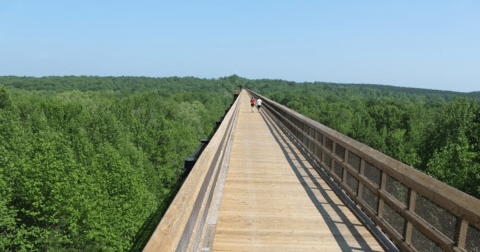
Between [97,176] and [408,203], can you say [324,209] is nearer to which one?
[408,203]

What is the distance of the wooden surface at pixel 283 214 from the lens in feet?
15.9

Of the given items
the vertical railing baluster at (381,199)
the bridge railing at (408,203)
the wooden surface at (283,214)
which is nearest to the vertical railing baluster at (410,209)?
the bridge railing at (408,203)

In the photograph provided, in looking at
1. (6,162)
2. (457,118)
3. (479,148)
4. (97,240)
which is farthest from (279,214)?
(457,118)

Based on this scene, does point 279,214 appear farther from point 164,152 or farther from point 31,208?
point 164,152

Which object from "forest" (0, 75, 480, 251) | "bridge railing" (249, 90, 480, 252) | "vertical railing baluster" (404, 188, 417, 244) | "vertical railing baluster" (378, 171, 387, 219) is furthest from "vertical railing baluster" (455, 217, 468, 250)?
"forest" (0, 75, 480, 251)

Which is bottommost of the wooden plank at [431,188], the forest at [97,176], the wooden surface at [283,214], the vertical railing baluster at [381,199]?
the forest at [97,176]

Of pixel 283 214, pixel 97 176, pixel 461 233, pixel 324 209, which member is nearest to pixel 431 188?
pixel 461 233

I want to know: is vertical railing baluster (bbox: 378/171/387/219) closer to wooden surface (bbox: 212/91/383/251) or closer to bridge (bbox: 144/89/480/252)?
bridge (bbox: 144/89/480/252)

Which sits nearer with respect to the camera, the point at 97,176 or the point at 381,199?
the point at 381,199

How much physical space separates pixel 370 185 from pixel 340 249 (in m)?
1.15

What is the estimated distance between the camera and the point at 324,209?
6355mm

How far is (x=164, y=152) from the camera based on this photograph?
2532 inches

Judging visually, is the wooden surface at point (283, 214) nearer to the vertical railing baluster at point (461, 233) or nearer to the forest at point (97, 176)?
the vertical railing baluster at point (461, 233)

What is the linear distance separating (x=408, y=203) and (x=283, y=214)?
6.86 ft
